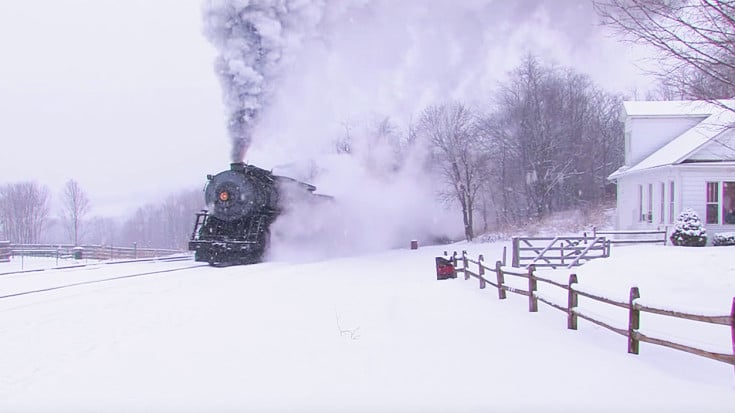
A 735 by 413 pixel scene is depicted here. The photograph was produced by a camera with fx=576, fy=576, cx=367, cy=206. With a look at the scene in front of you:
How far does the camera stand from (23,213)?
222 ft

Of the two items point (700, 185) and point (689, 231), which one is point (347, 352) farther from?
point (700, 185)

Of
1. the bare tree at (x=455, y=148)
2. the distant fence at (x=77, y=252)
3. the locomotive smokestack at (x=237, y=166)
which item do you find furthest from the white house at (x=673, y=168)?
the distant fence at (x=77, y=252)

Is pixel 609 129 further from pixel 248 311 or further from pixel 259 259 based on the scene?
pixel 248 311

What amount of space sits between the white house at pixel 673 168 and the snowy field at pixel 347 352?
7899 millimetres

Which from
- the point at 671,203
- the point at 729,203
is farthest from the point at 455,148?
the point at 729,203

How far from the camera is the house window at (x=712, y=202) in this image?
20.2 m

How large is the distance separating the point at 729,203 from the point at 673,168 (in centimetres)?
232

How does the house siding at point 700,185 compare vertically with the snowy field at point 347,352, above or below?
above

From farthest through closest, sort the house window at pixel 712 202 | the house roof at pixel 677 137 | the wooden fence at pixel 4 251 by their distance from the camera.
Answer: the wooden fence at pixel 4 251 → the house window at pixel 712 202 → the house roof at pixel 677 137

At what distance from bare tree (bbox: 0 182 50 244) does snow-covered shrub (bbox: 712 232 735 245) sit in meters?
67.2

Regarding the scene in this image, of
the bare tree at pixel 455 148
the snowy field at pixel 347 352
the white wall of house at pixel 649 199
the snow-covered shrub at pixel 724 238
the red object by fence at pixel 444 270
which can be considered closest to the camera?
the snowy field at pixel 347 352

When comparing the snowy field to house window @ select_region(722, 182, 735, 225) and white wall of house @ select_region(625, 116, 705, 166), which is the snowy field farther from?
white wall of house @ select_region(625, 116, 705, 166)

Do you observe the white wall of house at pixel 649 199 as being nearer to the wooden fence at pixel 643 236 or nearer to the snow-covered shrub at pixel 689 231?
the wooden fence at pixel 643 236

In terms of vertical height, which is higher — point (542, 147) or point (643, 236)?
point (542, 147)
